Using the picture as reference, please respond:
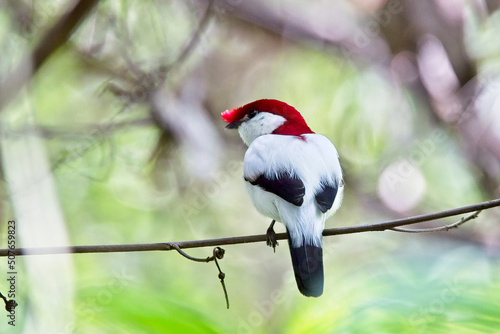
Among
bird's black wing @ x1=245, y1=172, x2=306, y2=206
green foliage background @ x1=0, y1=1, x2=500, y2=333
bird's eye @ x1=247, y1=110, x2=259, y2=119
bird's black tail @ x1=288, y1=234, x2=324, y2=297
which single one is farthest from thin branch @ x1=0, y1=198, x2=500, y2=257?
green foliage background @ x1=0, y1=1, x2=500, y2=333

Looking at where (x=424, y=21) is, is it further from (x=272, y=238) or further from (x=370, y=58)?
(x=272, y=238)

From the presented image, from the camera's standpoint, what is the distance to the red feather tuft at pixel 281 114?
278 cm

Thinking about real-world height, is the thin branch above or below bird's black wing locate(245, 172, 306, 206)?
below

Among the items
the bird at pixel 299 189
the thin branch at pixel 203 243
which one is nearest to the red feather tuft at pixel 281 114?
the bird at pixel 299 189

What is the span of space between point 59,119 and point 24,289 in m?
2.37

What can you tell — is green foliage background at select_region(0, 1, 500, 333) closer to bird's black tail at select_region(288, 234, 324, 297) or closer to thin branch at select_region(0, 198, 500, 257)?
bird's black tail at select_region(288, 234, 324, 297)

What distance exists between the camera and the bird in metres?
2.08

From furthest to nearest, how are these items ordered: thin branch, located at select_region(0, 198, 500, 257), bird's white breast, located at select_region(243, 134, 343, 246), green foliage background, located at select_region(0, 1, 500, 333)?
1. green foliage background, located at select_region(0, 1, 500, 333)
2. bird's white breast, located at select_region(243, 134, 343, 246)
3. thin branch, located at select_region(0, 198, 500, 257)

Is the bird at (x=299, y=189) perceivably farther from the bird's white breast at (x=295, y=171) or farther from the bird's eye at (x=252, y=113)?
the bird's eye at (x=252, y=113)

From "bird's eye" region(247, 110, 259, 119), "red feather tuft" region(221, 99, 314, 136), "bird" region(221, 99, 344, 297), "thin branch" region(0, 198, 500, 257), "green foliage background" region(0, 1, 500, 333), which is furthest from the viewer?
"green foliage background" region(0, 1, 500, 333)

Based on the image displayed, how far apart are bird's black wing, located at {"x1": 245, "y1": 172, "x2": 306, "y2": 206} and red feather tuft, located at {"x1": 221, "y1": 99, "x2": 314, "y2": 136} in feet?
1.63

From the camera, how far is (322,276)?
1.99 meters

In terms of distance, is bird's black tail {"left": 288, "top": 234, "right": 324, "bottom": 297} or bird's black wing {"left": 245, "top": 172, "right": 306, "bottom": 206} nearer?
bird's black tail {"left": 288, "top": 234, "right": 324, "bottom": 297}

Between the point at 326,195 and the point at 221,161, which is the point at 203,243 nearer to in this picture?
the point at 326,195
